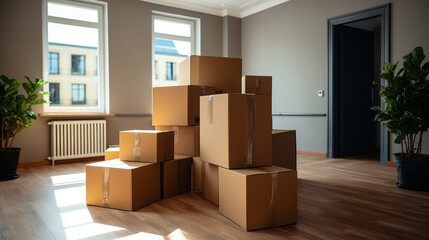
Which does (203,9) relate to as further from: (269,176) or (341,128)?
(269,176)

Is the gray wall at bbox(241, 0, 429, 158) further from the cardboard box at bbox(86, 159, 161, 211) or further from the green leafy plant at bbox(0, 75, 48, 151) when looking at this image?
the green leafy plant at bbox(0, 75, 48, 151)

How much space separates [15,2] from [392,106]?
482 cm

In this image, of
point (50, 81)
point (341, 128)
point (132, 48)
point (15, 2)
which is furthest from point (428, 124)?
point (15, 2)

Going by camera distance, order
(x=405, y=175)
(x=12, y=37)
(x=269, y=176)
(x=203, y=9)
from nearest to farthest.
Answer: (x=269, y=176) < (x=405, y=175) < (x=12, y=37) < (x=203, y=9)

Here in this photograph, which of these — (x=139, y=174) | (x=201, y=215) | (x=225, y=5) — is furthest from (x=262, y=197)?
(x=225, y=5)

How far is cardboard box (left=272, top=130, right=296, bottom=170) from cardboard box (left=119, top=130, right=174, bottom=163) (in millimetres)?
→ 1239

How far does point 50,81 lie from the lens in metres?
4.91

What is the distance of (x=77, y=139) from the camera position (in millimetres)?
4879

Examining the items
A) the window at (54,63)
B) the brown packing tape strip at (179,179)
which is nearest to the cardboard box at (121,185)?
the brown packing tape strip at (179,179)

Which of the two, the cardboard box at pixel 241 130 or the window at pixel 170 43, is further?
the window at pixel 170 43

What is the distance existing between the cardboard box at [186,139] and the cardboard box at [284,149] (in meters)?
0.86

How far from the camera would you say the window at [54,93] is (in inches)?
194

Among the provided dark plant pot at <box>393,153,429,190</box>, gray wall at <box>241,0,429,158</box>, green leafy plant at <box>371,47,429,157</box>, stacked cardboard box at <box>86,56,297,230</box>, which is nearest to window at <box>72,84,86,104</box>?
stacked cardboard box at <box>86,56,297,230</box>

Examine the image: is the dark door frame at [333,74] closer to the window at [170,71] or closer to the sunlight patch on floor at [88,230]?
the window at [170,71]
